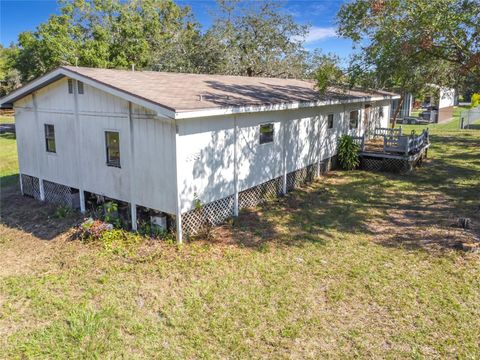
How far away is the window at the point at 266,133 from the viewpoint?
11.2 metres

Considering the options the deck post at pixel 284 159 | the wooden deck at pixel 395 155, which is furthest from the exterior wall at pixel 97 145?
the wooden deck at pixel 395 155

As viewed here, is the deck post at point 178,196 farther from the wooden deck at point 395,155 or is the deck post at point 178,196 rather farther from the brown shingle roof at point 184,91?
the wooden deck at point 395,155

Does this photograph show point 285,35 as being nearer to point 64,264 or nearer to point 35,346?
point 64,264

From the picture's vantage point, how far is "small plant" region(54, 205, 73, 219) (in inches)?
416

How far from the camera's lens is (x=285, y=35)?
91.4 ft

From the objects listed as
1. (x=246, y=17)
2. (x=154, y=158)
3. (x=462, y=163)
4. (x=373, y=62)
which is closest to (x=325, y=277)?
(x=154, y=158)

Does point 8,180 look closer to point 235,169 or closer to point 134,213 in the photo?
point 134,213

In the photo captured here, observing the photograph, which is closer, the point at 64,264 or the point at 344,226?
the point at 64,264

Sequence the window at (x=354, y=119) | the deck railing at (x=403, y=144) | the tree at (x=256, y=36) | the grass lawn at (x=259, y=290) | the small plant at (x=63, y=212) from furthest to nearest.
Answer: the tree at (x=256, y=36) → the window at (x=354, y=119) → the deck railing at (x=403, y=144) → the small plant at (x=63, y=212) → the grass lawn at (x=259, y=290)

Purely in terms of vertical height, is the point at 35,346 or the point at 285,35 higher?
the point at 285,35

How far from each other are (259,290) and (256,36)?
2399 centimetres

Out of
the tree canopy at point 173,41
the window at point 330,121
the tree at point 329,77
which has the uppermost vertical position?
the tree canopy at point 173,41

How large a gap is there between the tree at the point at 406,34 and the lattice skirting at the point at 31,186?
426 inches

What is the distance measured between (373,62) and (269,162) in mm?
4514
